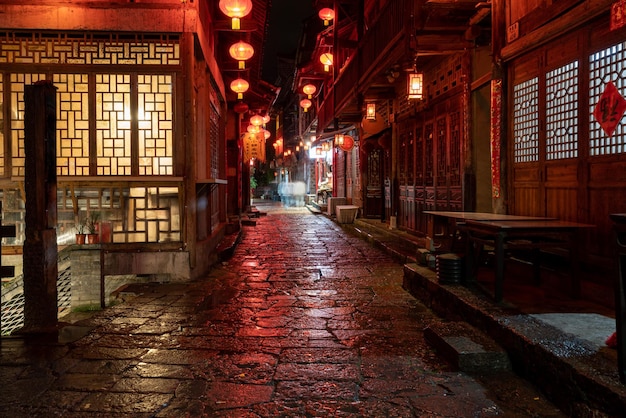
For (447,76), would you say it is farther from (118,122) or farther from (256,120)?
(256,120)

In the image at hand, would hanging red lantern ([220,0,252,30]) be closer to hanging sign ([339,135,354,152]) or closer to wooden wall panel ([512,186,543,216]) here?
wooden wall panel ([512,186,543,216])

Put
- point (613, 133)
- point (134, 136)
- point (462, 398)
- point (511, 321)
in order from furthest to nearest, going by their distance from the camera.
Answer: point (134, 136), point (613, 133), point (511, 321), point (462, 398)

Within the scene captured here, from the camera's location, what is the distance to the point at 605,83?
7059 millimetres

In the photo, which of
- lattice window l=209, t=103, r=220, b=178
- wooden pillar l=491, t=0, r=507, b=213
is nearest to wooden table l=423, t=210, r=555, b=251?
wooden pillar l=491, t=0, r=507, b=213

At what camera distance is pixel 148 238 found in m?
11.1

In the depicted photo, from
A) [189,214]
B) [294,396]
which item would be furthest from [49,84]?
[294,396]

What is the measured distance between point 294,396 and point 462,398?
172 cm

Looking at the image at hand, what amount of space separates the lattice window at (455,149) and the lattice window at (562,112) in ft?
15.5

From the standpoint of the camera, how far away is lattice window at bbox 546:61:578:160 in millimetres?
7812

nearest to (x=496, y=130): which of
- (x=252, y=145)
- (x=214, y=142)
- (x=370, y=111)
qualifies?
(x=370, y=111)

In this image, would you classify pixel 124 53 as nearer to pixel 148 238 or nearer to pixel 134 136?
pixel 134 136

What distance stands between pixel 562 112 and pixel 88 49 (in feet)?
32.0

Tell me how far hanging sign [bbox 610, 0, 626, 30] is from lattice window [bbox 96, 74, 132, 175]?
366 inches

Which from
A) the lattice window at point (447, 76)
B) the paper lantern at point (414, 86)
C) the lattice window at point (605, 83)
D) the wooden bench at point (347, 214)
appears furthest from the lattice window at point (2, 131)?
the wooden bench at point (347, 214)
